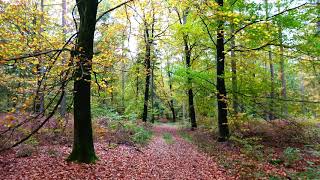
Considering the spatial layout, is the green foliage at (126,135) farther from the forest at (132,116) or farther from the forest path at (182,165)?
the forest path at (182,165)

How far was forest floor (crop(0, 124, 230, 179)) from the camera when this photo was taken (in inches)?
280

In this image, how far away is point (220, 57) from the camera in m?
13.2

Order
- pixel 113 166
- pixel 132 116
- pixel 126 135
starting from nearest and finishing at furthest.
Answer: pixel 113 166 → pixel 126 135 → pixel 132 116

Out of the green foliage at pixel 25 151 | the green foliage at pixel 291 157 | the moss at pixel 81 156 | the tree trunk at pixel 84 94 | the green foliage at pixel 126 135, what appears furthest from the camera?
the green foliage at pixel 126 135

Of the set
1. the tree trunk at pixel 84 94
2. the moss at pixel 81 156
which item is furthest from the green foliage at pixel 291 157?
the tree trunk at pixel 84 94

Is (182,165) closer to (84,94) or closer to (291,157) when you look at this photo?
(291,157)

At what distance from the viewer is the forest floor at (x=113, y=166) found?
711 cm

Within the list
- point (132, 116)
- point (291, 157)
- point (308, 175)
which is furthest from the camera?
point (132, 116)

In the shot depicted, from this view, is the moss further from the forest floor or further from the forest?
the forest floor

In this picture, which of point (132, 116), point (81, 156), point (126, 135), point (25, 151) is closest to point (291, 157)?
point (81, 156)

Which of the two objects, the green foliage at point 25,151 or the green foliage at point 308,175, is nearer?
the green foliage at point 308,175

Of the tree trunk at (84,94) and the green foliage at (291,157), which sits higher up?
the tree trunk at (84,94)

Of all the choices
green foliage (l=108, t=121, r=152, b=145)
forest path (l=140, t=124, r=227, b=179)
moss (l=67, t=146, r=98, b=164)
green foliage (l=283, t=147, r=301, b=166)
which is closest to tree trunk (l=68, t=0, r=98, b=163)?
moss (l=67, t=146, r=98, b=164)

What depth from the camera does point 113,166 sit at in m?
8.52
